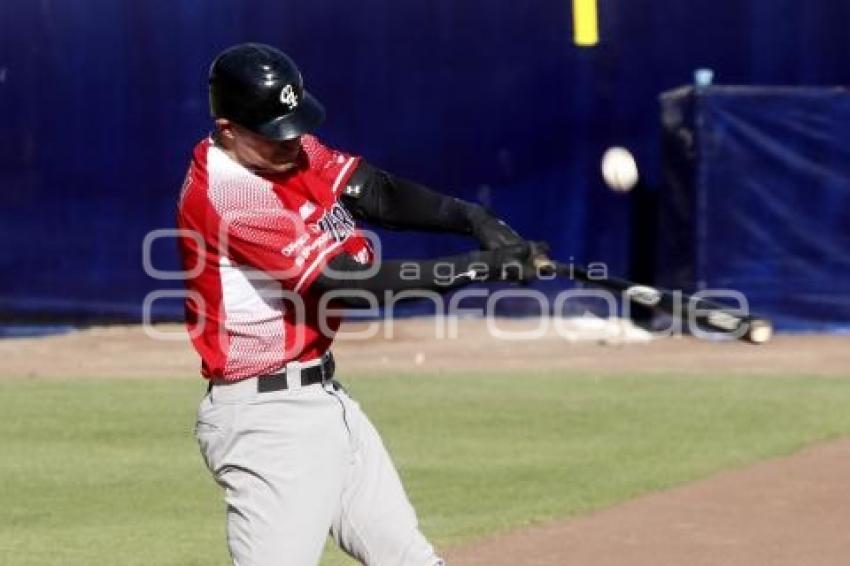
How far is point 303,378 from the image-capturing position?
4.64 meters

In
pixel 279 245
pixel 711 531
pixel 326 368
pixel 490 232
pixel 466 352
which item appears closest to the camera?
pixel 279 245

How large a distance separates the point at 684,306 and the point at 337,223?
89 cm

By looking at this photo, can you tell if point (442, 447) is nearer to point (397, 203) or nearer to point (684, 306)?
point (397, 203)

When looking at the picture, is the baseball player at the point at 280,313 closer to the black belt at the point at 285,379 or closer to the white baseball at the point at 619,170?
the black belt at the point at 285,379

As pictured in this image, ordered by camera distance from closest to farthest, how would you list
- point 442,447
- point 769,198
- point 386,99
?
point 442,447 < point 769,198 < point 386,99

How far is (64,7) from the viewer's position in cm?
1478

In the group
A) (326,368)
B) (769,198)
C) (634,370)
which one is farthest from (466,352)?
(326,368)

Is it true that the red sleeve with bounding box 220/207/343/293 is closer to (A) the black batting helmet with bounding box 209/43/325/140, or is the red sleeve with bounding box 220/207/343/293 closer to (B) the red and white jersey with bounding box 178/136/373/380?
(B) the red and white jersey with bounding box 178/136/373/380

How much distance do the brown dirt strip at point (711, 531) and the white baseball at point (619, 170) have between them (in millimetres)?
5434

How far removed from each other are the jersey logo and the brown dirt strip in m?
2.43

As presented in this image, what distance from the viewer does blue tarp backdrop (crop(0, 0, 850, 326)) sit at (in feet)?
48.7

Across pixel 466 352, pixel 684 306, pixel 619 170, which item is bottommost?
pixel 466 352

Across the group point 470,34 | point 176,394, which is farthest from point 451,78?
point 176,394

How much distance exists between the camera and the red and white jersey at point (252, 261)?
450 cm
